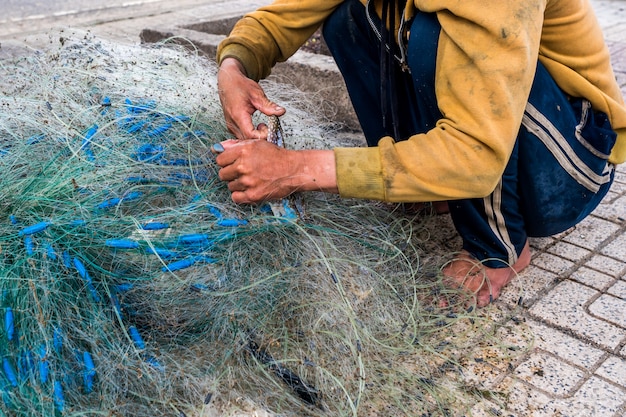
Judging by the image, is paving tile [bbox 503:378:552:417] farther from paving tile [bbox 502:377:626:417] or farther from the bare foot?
the bare foot

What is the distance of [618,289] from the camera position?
8.54ft

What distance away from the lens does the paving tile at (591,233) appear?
293 cm

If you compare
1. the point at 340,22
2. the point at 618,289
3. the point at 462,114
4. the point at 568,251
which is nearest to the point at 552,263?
the point at 568,251

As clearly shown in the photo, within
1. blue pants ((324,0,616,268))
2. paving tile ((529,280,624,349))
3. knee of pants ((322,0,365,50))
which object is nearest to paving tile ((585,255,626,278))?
paving tile ((529,280,624,349))

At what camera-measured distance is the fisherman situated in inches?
78.8

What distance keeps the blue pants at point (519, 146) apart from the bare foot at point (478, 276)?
4 centimetres

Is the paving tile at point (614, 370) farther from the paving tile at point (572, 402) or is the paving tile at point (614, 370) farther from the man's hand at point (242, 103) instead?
the man's hand at point (242, 103)

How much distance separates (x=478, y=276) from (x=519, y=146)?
0.53 m

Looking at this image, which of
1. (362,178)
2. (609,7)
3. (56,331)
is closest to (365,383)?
(362,178)

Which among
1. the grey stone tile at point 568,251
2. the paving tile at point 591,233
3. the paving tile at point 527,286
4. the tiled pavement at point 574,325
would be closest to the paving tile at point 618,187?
the tiled pavement at point 574,325

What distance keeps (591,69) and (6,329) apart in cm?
208

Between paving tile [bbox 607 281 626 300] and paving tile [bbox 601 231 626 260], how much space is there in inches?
8.0

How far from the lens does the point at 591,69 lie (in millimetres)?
2410

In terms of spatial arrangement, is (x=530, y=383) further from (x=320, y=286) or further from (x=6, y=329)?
(x=6, y=329)
